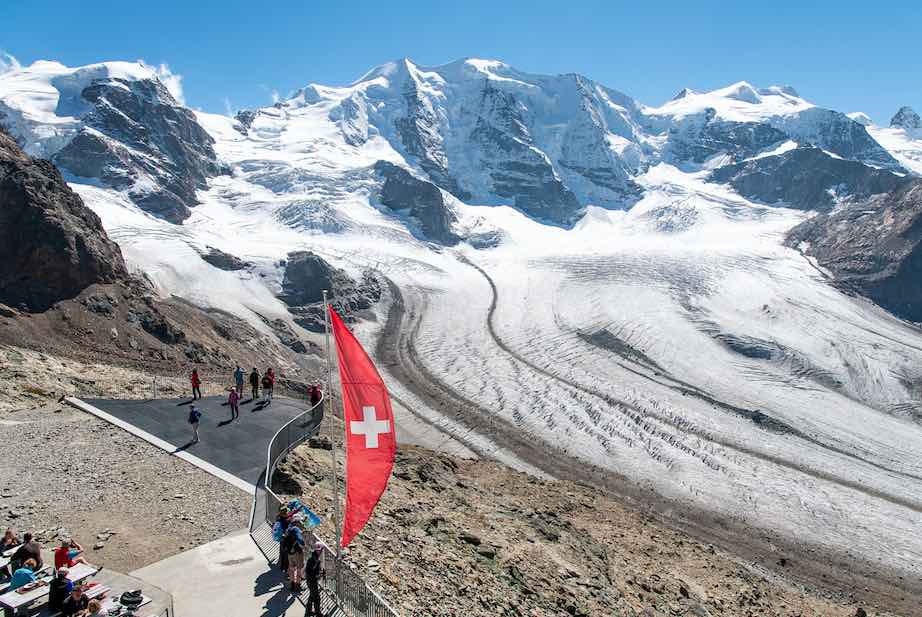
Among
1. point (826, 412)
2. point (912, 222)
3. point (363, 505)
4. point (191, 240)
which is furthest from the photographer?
point (912, 222)

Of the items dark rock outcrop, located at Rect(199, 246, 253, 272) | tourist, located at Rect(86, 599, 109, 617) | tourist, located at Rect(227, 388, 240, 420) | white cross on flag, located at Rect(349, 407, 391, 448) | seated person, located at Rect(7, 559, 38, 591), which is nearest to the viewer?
tourist, located at Rect(86, 599, 109, 617)

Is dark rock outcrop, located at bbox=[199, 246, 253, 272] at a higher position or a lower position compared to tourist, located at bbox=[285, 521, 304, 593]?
higher

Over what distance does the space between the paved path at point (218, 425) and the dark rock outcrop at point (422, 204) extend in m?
112

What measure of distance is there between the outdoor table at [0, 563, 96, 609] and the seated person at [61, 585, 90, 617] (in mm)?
607

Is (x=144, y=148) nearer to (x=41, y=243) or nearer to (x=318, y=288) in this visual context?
(x=318, y=288)

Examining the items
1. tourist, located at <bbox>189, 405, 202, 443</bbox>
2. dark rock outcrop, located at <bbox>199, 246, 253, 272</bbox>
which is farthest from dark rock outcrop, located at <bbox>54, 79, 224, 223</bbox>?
tourist, located at <bbox>189, 405, 202, 443</bbox>

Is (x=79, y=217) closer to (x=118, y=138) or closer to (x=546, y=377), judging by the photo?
(x=546, y=377)

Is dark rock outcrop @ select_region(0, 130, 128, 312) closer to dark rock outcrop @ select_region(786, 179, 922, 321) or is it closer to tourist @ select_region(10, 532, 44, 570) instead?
tourist @ select_region(10, 532, 44, 570)

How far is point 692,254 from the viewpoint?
11175 cm

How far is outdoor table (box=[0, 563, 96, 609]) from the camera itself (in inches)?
424

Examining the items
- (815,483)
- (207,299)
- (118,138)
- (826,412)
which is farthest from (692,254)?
(118,138)

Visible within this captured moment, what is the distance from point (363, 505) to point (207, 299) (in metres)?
70.7

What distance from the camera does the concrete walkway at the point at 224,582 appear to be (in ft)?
38.8

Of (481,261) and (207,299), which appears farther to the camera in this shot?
(481,261)
